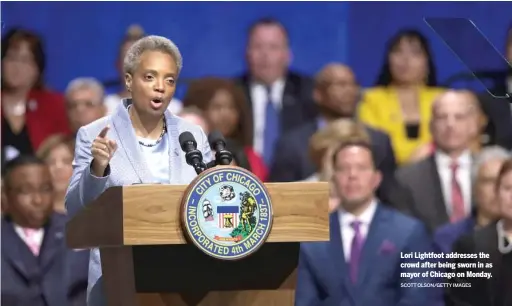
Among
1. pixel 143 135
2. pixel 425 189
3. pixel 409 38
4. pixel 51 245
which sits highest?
pixel 409 38

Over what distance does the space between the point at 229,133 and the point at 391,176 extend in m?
0.86

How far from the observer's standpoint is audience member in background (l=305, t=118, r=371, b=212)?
526 cm

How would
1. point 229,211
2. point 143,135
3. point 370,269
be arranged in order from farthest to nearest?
point 370,269 → point 143,135 → point 229,211

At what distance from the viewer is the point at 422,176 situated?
539 centimetres

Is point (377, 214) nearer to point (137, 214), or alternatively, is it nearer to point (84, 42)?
point (84, 42)

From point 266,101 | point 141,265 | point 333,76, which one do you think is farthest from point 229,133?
point 141,265

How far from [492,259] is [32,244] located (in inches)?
93.1

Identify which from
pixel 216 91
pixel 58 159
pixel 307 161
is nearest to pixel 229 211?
pixel 307 161

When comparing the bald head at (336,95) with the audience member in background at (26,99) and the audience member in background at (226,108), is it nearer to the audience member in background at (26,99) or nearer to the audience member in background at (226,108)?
the audience member in background at (226,108)

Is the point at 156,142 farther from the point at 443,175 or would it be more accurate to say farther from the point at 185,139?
the point at 443,175

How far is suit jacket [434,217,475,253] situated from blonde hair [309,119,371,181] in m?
0.60

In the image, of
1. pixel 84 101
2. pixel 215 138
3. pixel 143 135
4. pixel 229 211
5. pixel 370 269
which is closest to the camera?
pixel 229 211

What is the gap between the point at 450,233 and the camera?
537 centimetres

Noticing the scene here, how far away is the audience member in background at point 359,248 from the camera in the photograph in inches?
204
